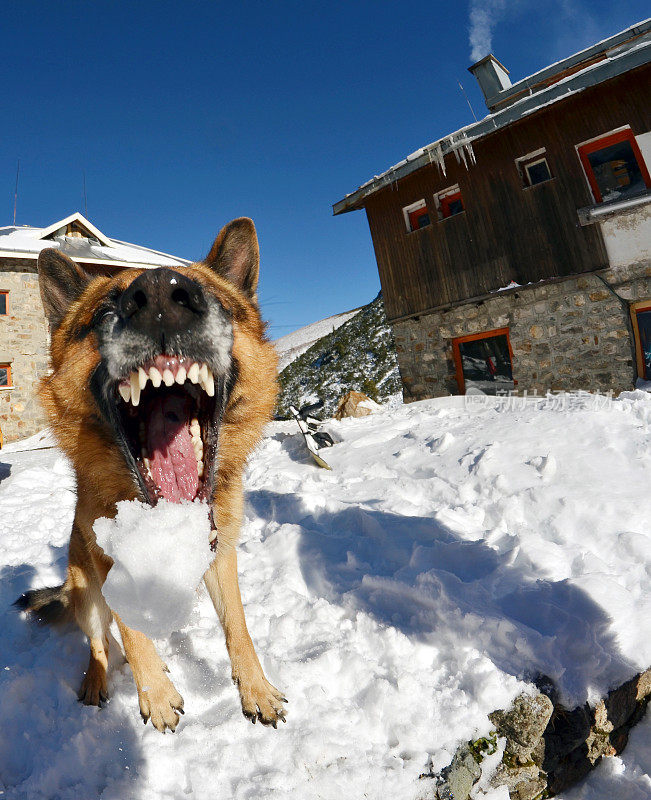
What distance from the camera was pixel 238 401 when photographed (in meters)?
2.18

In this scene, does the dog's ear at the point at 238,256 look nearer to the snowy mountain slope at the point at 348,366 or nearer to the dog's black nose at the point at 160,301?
the dog's black nose at the point at 160,301

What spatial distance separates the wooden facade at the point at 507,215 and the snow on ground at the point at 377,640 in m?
6.71

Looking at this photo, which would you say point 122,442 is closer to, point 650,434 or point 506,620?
point 506,620

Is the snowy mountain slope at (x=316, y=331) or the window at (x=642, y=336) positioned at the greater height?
the snowy mountain slope at (x=316, y=331)

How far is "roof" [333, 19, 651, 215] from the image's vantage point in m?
8.09

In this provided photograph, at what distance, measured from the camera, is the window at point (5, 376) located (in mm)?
16656

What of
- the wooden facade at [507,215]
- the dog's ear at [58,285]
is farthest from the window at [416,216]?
the dog's ear at [58,285]

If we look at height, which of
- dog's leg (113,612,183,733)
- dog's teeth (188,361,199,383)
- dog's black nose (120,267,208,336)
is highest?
dog's black nose (120,267,208,336)

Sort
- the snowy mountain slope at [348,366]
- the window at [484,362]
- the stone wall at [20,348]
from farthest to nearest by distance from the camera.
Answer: the snowy mountain slope at [348,366]
the stone wall at [20,348]
the window at [484,362]

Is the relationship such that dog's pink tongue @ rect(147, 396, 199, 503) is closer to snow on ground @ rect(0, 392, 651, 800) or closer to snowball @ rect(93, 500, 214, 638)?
snowball @ rect(93, 500, 214, 638)

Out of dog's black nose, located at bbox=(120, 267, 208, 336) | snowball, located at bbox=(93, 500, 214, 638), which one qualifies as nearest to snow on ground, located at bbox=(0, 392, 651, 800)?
snowball, located at bbox=(93, 500, 214, 638)

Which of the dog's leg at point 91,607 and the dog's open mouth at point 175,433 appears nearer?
the dog's open mouth at point 175,433

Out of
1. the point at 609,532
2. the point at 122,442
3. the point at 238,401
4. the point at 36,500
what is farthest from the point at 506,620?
the point at 36,500

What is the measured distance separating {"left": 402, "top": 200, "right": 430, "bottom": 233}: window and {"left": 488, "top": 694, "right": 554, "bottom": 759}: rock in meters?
11.8
